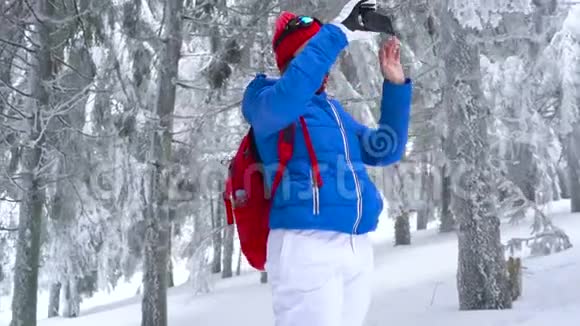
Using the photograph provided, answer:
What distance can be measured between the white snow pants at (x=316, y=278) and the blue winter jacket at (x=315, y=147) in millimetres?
40

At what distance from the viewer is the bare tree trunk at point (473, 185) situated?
7996 mm

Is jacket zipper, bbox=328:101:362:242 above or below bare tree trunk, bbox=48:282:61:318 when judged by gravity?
above

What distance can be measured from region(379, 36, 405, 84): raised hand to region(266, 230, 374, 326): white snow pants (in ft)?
1.85

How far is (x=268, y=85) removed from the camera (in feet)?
6.95

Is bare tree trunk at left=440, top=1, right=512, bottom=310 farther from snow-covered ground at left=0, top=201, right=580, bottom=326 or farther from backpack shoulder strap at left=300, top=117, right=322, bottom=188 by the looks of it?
backpack shoulder strap at left=300, top=117, right=322, bottom=188

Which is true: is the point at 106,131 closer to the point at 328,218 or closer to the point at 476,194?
the point at 476,194

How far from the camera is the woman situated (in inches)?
76.9

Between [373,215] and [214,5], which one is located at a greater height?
[214,5]

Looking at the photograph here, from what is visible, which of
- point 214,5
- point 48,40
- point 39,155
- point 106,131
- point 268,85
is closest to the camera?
point 268,85

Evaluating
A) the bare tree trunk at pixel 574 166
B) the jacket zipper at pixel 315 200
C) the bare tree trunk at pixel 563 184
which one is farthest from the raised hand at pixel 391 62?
the bare tree trunk at pixel 563 184

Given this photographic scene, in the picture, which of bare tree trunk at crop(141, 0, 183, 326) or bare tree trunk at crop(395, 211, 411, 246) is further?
bare tree trunk at crop(395, 211, 411, 246)

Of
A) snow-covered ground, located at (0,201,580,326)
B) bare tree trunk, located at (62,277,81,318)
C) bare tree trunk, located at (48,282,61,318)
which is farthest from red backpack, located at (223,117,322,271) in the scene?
bare tree trunk, located at (48,282,61,318)

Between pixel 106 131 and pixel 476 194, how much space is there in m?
5.02

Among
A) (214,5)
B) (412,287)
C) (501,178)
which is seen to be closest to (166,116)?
(214,5)
